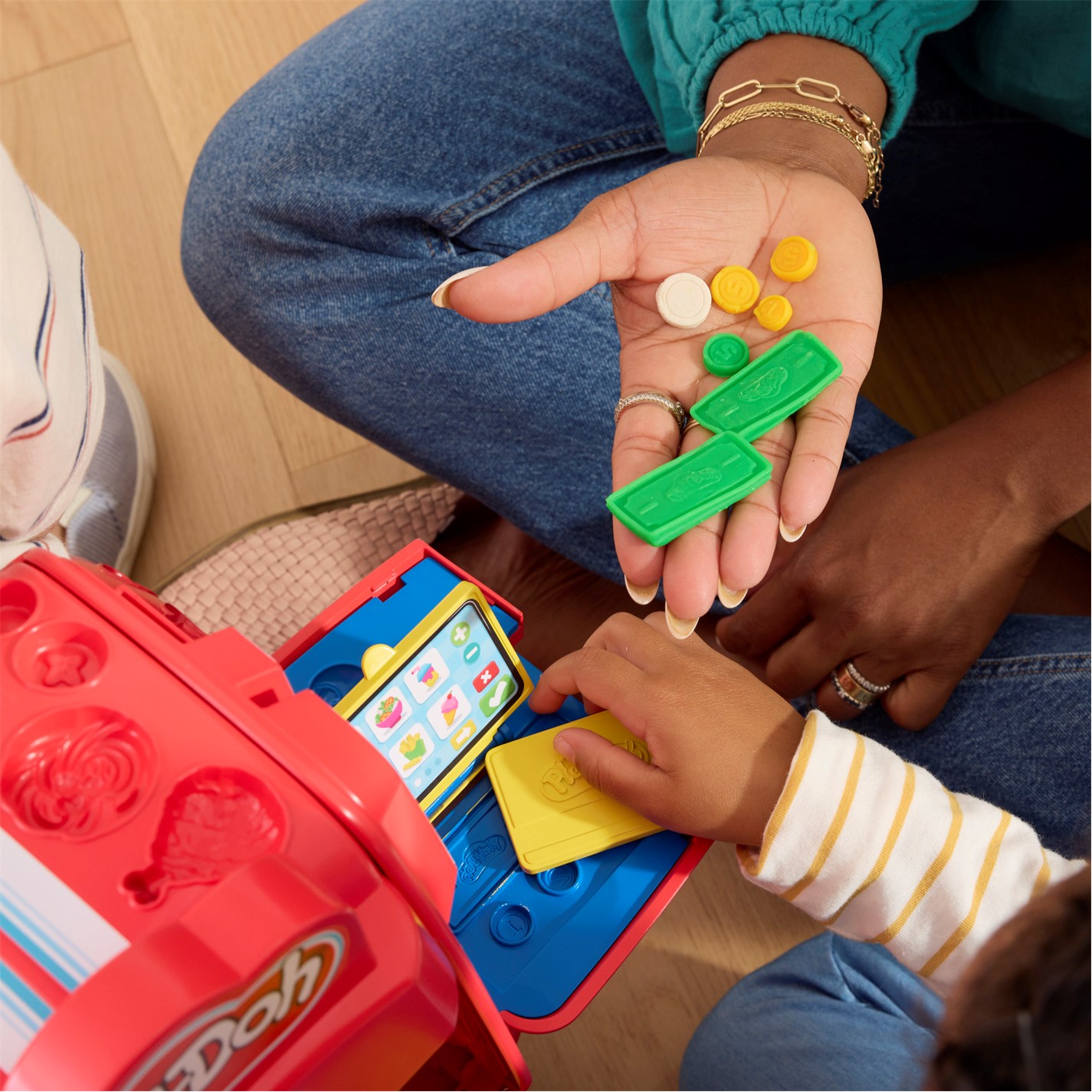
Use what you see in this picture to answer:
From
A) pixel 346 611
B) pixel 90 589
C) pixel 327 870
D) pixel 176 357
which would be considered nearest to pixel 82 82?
pixel 176 357

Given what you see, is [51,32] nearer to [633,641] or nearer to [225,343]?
[225,343]

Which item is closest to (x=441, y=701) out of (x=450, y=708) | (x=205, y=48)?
(x=450, y=708)

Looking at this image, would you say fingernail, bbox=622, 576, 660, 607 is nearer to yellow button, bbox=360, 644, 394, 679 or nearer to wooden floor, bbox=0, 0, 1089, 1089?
yellow button, bbox=360, 644, 394, 679

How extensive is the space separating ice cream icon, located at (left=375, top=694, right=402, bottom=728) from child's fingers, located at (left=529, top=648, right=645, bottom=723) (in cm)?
10

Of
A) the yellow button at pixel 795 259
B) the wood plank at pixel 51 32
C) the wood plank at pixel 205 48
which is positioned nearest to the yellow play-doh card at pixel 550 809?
the yellow button at pixel 795 259

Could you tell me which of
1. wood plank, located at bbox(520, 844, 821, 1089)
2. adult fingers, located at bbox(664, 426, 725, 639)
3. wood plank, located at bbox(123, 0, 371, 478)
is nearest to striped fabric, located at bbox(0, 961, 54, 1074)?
adult fingers, located at bbox(664, 426, 725, 639)

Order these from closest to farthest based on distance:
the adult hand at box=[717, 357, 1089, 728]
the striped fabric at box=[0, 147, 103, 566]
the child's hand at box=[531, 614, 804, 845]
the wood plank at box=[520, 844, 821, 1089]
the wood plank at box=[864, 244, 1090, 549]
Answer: the striped fabric at box=[0, 147, 103, 566]
the child's hand at box=[531, 614, 804, 845]
the adult hand at box=[717, 357, 1089, 728]
the wood plank at box=[520, 844, 821, 1089]
the wood plank at box=[864, 244, 1090, 549]

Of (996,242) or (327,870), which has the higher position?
(327,870)

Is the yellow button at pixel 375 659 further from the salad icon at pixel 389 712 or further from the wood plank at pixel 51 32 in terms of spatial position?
the wood plank at pixel 51 32

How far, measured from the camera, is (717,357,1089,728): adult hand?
61 cm

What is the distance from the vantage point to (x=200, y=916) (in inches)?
10.8

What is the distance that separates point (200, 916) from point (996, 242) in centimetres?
94

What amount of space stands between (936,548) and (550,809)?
322mm

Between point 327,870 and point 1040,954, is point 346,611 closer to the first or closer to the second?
point 327,870
